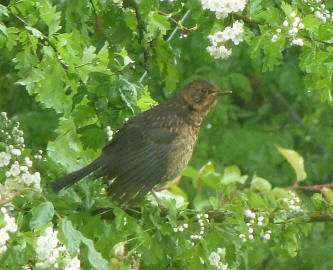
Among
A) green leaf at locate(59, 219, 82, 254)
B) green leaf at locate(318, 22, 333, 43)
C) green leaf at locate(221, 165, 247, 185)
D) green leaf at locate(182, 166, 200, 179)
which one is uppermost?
green leaf at locate(318, 22, 333, 43)

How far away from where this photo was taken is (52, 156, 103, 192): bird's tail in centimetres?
427

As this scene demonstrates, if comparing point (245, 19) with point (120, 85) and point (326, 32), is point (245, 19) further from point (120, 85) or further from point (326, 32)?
point (120, 85)

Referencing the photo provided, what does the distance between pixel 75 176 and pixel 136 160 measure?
2.02 feet

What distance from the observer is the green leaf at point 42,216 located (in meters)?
3.34

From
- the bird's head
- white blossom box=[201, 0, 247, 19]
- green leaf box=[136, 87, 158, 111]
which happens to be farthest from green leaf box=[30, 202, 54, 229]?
the bird's head

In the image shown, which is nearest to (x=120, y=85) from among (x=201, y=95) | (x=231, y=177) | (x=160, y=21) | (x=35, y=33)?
(x=160, y=21)

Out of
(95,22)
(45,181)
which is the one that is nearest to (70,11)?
(95,22)

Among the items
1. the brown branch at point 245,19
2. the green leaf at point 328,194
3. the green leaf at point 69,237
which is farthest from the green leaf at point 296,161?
the green leaf at point 69,237

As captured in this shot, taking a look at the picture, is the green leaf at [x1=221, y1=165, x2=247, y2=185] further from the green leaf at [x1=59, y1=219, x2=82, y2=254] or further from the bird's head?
the green leaf at [x1=59, y1=219, x2=82, y2=254]

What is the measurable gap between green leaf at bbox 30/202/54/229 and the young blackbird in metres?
0.85

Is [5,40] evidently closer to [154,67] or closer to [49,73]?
[49,73]

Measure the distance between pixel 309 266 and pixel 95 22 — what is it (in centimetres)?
360

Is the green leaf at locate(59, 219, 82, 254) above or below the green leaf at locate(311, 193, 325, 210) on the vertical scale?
above

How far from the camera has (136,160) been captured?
4.99 metres
